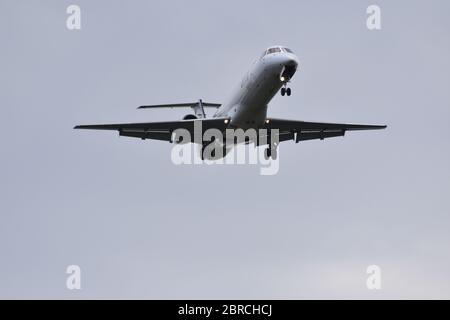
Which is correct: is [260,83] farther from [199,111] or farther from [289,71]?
[199,111]

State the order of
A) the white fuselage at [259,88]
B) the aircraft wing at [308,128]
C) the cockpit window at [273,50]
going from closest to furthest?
the white fuselage at [259,88] → the cockpit window at [273,50] → the aircraft wing at [308,128]

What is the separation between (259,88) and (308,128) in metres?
6.17

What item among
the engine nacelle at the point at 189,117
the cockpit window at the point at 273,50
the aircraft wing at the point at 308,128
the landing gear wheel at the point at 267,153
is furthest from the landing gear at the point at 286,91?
the engine nacelle at the point at 189,117

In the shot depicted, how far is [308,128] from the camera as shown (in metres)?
46.2

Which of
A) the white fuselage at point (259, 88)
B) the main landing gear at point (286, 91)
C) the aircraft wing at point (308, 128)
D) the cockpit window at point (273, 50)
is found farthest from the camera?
the aircraft wing at point (308, 128)

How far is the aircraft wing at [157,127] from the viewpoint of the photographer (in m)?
43.3

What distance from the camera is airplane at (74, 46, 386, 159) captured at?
131ft

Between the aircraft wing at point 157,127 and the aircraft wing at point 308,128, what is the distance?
2.63 metres

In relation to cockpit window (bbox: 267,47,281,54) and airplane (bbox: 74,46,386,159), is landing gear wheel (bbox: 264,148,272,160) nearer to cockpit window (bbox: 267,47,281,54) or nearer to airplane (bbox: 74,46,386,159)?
airplane (bbox: 74,46,386,159)

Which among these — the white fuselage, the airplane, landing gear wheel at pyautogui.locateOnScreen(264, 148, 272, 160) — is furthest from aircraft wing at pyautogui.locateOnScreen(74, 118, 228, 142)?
landing gear wheel at pyautogui.locateOnScreen(264, 148, 272, 160)

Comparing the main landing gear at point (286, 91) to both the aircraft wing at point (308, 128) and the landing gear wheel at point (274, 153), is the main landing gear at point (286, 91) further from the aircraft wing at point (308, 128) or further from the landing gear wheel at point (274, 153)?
the landing gear wheel at point (274, 153)
